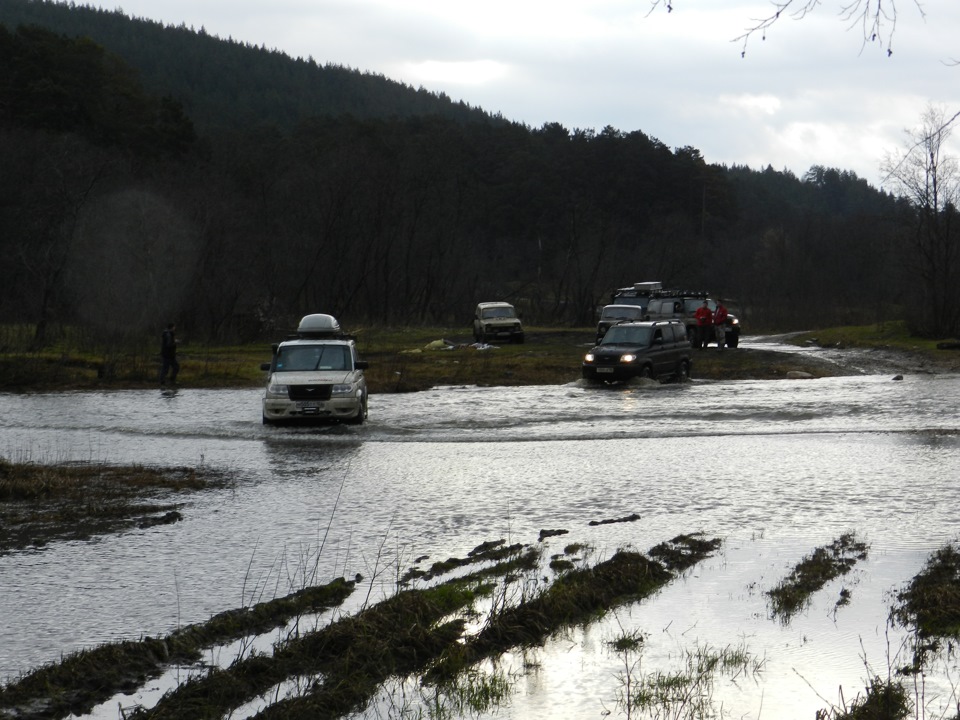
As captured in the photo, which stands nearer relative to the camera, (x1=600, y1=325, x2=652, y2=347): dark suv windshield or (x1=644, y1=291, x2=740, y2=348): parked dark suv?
(x1=600, y1=325, x2=652, y2=347): dark suv windshield

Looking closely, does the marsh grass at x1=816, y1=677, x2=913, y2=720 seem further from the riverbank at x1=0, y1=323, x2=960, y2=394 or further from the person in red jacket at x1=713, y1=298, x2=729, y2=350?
the person in red jacket at x1=713, y1=298, x2=729, y2=350

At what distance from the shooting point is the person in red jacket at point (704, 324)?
152ft

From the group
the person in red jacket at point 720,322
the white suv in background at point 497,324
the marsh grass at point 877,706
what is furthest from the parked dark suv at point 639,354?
the marsh grass at point 877,706

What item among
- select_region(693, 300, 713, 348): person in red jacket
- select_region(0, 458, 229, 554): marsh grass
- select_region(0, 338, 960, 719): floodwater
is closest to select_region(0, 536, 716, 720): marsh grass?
select_region(0, 338, 960, 719): floodwater

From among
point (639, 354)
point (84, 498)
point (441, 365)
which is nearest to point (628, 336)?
point (639, 354)

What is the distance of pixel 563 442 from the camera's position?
21.0 meters

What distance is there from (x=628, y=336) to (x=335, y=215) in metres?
50.3

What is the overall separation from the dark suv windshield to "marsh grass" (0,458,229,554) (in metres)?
17.8

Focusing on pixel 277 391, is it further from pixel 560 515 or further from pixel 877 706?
pixel 877 706

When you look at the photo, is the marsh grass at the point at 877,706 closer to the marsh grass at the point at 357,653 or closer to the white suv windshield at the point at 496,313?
the marsh grass at the point at 357,653

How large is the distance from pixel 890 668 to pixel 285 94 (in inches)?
5686

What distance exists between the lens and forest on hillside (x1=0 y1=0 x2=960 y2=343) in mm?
58844

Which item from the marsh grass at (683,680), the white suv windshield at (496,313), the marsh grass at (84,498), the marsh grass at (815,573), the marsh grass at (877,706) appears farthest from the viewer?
the white suv windshield at (496,313)

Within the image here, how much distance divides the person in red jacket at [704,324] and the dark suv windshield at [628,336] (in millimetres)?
13009
